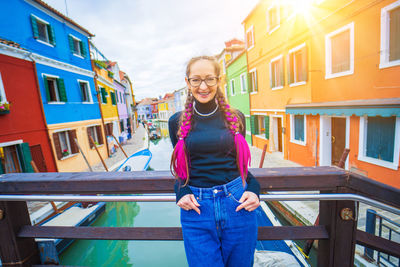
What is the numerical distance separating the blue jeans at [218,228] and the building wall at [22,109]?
8732 mm

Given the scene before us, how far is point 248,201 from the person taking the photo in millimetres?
Answer: 1001

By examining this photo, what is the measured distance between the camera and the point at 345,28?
5.80 metres

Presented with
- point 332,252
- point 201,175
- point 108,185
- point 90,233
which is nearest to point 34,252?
point 90,233

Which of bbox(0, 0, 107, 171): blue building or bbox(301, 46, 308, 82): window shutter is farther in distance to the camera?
bbox(0, 0, 107, 171): blue building

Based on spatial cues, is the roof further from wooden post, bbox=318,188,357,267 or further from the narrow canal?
wooden post, bbox=318,188,357,267

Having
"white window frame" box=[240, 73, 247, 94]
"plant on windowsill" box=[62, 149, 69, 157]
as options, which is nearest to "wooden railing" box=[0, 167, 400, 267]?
"plant on windowsill" box=[62, 149, 69, 157]

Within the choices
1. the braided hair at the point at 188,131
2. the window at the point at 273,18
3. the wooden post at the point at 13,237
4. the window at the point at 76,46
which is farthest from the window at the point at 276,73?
the window at the point at 76,46

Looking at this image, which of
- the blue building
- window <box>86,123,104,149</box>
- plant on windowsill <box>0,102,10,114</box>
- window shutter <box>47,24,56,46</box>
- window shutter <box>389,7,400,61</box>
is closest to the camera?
window shutter <box>389,7,400,61</box>

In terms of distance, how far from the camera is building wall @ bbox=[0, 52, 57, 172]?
6906mm

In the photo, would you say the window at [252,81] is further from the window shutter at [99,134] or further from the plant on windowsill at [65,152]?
the plant on windowsill at [65,152]

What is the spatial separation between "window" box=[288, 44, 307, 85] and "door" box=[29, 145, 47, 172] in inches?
435

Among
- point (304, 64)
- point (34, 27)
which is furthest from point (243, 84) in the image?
point (34, 27)

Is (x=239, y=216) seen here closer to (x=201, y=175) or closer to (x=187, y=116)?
(x=201, y=175)

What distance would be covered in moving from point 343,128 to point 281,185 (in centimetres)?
717
